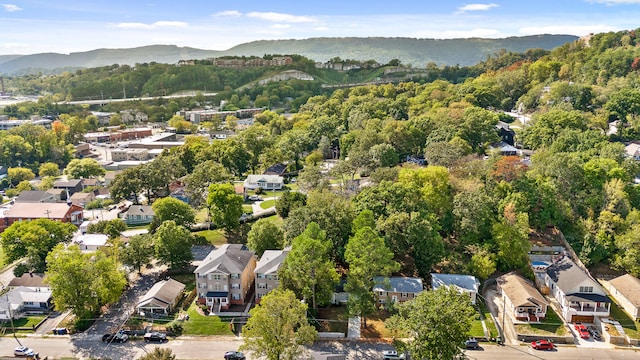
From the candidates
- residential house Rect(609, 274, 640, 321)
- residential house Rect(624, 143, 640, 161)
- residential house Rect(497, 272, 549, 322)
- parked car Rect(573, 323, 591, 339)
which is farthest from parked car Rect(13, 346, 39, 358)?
residential house Rect(624, 143, 640, 161)

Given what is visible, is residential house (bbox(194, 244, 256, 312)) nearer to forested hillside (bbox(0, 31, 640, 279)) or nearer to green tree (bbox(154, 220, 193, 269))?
green tree (bbox(154, 220, 193, 269))

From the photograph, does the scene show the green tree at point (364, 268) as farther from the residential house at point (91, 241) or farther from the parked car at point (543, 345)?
the residential house at point (91, 241)

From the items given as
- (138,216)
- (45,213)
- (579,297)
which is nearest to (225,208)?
(138,216)

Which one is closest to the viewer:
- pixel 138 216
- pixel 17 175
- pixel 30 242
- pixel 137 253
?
pixel 137 253

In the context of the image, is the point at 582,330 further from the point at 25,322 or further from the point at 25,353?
the point at 25,322

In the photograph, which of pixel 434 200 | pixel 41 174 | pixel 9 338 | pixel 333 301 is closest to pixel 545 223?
pixel 434 200

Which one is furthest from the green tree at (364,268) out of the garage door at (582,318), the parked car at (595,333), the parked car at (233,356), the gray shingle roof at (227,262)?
the parked car at (595,333)

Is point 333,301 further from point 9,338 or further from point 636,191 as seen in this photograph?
point 636,191
